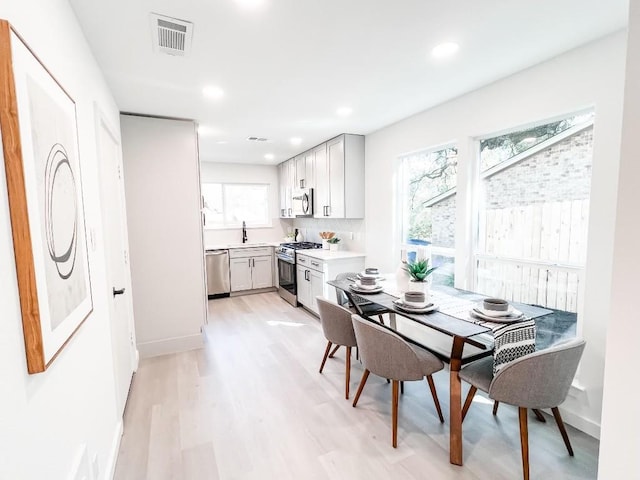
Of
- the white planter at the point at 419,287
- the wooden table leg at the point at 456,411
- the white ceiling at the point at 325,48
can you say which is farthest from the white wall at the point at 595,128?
the wooden table leg at the point at 456,411

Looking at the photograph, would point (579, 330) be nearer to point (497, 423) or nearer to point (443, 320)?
point (497, 423)

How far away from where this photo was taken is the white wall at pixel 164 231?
3.24 m

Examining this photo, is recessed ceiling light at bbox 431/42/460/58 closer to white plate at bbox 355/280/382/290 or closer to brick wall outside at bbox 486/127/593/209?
brick wall outside at bbox 486/127/593/209

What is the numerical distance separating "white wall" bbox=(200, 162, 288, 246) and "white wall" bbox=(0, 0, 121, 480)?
3.74 metres

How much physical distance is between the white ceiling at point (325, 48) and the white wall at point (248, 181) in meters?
2.84

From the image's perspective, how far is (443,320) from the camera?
1.97m

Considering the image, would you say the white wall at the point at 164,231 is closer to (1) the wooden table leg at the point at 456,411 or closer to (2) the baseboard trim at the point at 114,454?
(2) the baseboard trim at the point at 114,454

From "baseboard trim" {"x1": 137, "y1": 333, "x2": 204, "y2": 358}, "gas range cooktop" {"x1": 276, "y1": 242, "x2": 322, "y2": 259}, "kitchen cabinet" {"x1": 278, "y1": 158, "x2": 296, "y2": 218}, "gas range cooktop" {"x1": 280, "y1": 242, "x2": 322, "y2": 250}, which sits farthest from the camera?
"kitchen cabinet" {"x1": 278, "y1": 158, "x2": 296, "y2": 218}

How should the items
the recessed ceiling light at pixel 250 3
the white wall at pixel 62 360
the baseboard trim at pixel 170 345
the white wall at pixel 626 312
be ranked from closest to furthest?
the white wall at pixel 62 360
the white wall at pixel 626 312
the recessed ceiling light at pixel 250 3
the baseboard trim at pixel 170 345

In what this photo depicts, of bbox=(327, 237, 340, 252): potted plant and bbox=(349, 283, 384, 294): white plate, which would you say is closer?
bbox=(349, 283, 384, 294): white plate

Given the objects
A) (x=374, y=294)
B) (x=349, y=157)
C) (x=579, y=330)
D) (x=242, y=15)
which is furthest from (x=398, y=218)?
(x=242, y=15)

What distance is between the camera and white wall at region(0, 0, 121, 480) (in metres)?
0.79

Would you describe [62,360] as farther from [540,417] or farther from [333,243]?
[333,243]

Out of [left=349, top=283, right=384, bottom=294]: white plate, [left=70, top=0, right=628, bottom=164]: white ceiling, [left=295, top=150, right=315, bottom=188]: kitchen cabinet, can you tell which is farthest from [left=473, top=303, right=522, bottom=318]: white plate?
[left=295, top=150, right=315, bottom=188]: kitchen cabinet
